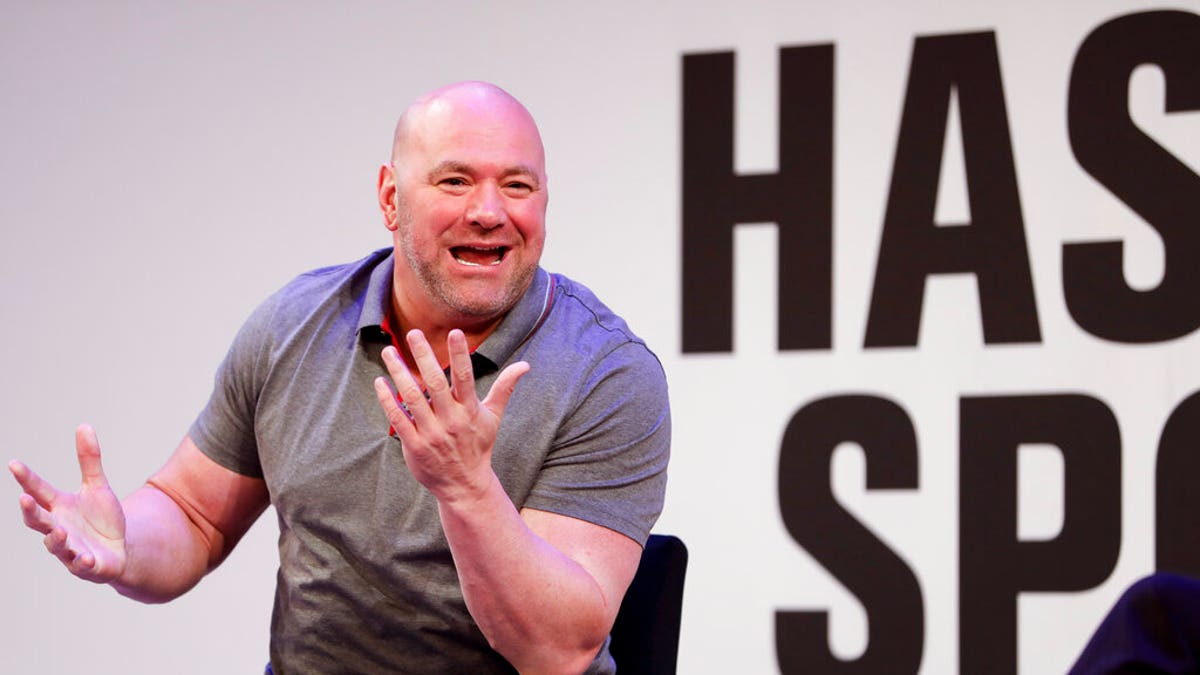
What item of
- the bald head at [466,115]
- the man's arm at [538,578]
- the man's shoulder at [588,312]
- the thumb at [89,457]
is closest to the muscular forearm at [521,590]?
the man's arm at [538,578]

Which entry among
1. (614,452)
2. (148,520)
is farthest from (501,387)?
(148,520)

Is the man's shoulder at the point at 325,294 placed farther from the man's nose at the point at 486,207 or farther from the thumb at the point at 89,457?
the thumb at the point at 89,457

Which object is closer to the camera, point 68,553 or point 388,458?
point 68,553

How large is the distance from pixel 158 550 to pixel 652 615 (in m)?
0.74

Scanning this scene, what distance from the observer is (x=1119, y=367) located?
10.8ft

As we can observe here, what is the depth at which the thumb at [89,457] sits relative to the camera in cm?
195

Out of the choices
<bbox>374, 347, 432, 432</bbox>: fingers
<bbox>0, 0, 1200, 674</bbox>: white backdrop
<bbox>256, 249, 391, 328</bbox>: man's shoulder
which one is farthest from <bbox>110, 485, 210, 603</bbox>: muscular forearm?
<bbox>0, 0, 1200, 674</bbox>: white backdrop

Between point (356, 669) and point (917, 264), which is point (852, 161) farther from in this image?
point (356, 669)

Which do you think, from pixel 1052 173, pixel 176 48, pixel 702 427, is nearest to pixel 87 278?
pixel 176 48

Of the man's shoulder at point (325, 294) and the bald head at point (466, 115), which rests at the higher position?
the bald head at point (466, 115)

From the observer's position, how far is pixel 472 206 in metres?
2.11

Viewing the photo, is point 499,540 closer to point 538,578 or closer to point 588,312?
point 538,578

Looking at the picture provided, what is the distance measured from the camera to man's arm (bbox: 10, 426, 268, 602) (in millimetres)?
1912

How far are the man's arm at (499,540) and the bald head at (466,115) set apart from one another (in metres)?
0.49
